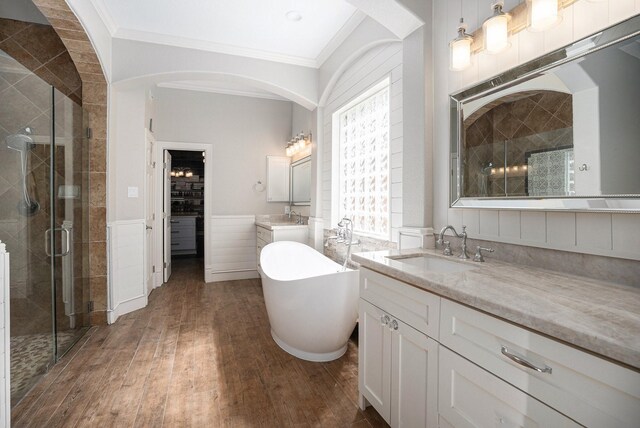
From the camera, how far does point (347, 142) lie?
10.9 feet

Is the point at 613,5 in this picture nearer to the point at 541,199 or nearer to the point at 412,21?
the point at 541,199

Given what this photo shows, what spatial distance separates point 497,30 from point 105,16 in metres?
3.28

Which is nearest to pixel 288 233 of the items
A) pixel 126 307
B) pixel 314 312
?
pixel 314 312

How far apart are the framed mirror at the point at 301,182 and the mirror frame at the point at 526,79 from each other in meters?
2.67

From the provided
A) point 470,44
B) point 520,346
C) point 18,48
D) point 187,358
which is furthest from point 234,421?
point 18,48

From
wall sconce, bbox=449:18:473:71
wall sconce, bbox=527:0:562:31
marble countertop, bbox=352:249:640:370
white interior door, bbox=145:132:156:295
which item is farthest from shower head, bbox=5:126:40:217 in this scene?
wall sconce, bbox=527:0:562:31

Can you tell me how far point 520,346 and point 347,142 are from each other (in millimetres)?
2747

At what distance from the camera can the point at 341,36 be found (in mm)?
3023

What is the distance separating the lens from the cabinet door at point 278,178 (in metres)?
4.98

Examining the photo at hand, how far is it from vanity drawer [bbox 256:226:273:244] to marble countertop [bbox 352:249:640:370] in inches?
106

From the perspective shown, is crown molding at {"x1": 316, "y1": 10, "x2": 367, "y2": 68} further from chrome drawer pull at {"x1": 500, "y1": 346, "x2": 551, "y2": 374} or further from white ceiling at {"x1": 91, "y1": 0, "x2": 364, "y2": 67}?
chrome drawer pull at {"x1": 500, "y1": 346, "x2": 551, "y2": 374}

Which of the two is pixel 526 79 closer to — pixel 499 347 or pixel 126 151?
pixel 499 347

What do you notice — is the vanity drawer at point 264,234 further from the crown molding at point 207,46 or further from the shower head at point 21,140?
the shower head at point 21,140

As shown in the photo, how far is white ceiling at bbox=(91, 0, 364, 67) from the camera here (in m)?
2.63
